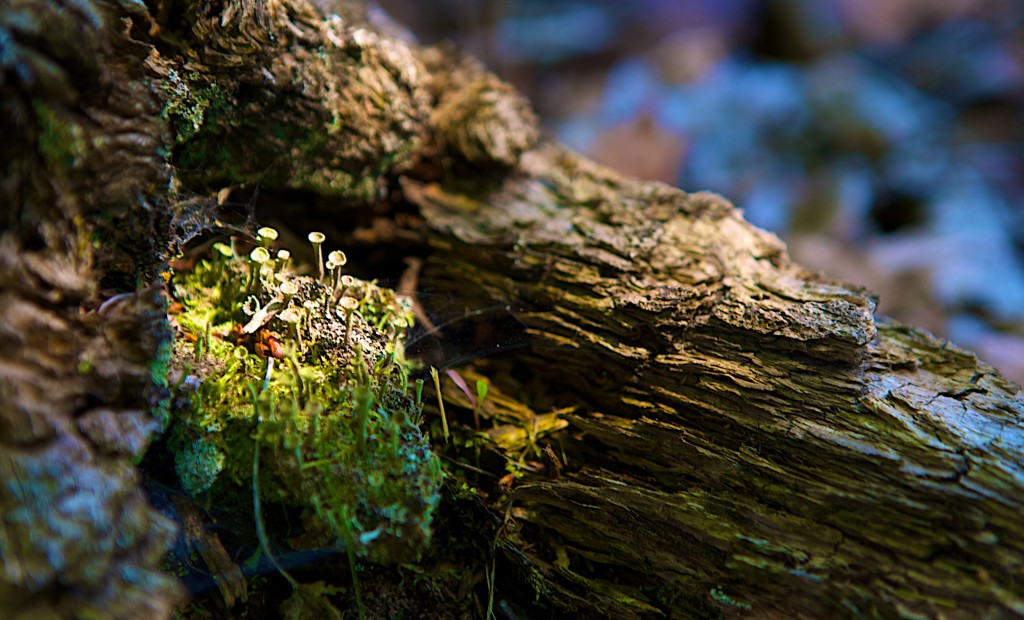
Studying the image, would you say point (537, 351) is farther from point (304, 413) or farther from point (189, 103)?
point (189, 103)

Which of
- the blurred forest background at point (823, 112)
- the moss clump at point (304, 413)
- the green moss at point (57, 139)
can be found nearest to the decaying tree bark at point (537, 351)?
the green moss at point (57, 139)

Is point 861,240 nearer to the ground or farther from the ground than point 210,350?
farther from the ground

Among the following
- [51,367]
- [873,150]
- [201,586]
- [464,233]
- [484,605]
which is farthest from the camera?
[873,150]

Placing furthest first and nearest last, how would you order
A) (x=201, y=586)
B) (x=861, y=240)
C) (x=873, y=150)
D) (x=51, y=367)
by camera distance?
(x=873, y=150), (x=861, y=240), (x=201, y=586), (x=51, y=367)

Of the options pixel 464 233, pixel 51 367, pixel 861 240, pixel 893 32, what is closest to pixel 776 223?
pixel 861 240

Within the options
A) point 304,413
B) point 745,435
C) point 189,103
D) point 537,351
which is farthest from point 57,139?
point 745,435

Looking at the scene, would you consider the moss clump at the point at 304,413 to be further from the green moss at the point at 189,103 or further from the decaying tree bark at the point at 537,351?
the green moss at the point at 189,103

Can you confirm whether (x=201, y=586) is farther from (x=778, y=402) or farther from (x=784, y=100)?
(x=784, y=100)

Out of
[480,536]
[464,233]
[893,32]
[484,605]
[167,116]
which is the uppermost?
[893,32]
